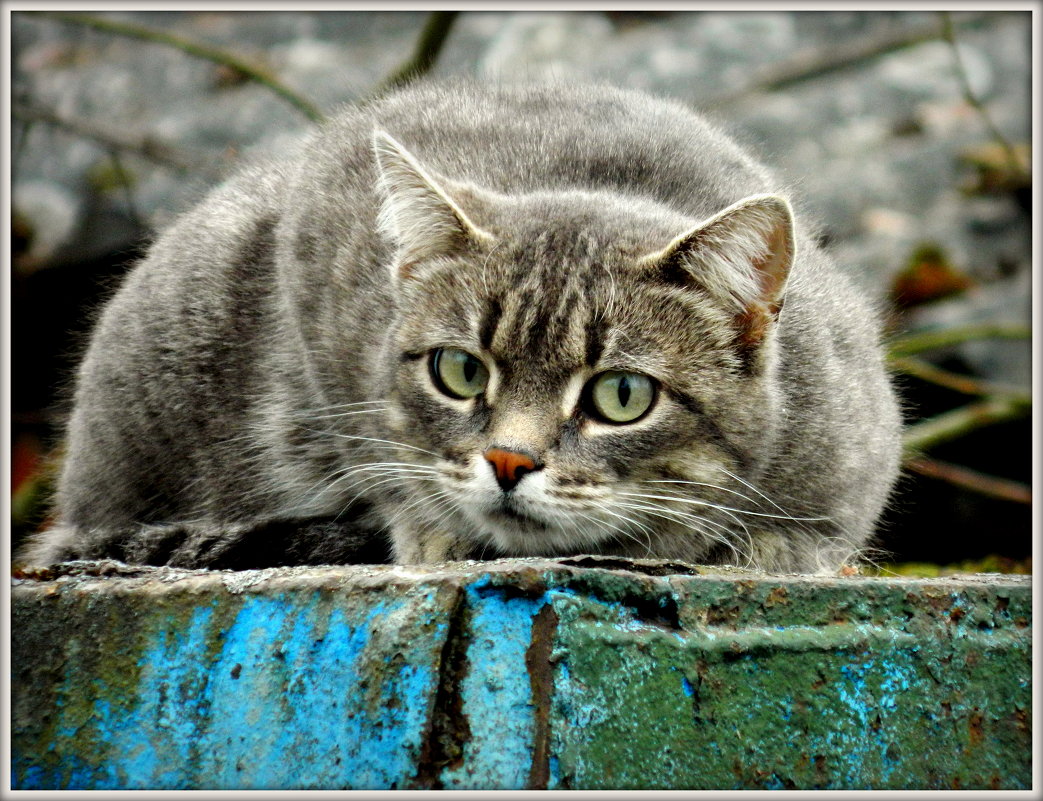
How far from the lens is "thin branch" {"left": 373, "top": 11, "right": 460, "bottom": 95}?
5441 millimetres

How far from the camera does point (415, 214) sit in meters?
3.18

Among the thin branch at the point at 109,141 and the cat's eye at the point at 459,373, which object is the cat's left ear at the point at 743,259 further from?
the thin branch at the point at 109,141

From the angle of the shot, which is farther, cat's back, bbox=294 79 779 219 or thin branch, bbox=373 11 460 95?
thin branch, bbox=373 11 460 95

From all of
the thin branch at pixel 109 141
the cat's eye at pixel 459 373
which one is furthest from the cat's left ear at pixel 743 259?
the thin branch at pixel 109 141

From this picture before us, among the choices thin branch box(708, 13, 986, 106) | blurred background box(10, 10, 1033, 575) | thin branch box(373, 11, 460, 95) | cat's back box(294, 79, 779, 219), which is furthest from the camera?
thin branch box(708, 13, 986, 106)

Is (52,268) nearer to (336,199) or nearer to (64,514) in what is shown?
(64,514)

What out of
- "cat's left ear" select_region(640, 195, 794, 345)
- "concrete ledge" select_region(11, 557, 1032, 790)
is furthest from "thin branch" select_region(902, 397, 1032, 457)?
"concrete ledge" select_region(11, 557, 1032, 790)

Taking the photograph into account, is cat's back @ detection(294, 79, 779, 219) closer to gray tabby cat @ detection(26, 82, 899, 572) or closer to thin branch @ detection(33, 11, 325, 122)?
gray tabby cat @ detection(26, 82, 899, 572)

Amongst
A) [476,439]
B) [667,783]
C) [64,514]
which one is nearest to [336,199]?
[476,439]

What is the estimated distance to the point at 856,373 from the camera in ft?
11.3

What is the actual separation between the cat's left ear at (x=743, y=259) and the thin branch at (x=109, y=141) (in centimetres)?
272

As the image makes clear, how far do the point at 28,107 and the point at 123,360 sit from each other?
1858mm

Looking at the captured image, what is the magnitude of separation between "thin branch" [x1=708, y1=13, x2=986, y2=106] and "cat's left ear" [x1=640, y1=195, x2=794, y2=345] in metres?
5.32

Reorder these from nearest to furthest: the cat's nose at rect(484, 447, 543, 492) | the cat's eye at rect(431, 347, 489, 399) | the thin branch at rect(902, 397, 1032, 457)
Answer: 1. the cat's nose at rect(484, 447, 543, 492)
2. the cat's eye at rect(431, 347, 489, 399)
3. the thin branch at rect(902, 397, 1032, 457)
